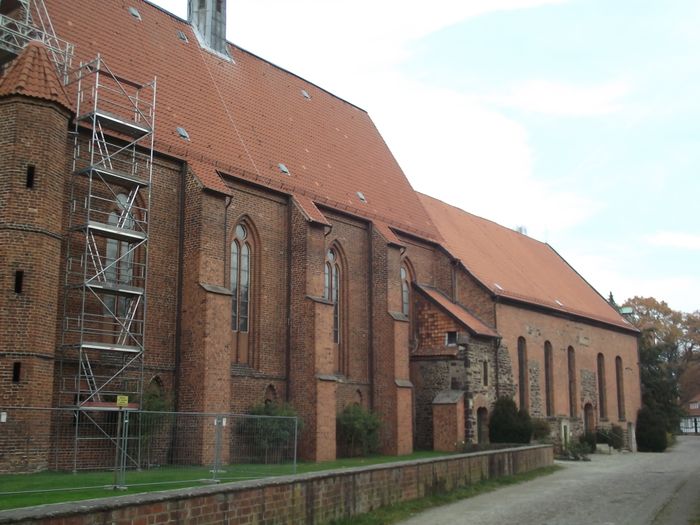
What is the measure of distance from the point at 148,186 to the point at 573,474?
49.5ft

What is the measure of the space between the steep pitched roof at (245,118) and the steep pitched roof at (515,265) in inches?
121

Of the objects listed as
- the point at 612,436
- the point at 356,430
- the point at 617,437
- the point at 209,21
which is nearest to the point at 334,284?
the point at 356,430

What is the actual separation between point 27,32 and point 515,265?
2740 cm

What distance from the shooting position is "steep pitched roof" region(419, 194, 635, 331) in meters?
35.6

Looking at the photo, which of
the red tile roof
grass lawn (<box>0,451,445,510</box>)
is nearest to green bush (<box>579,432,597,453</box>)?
the red tile roof

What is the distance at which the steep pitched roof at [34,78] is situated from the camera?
17906 mm

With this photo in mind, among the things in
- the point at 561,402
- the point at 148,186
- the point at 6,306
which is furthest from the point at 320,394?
the point at 561,402

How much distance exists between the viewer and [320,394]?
2366 centimetres

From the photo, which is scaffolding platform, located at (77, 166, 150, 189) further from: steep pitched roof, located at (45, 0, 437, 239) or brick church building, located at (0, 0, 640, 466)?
steep pitched roof, located at (45, 0, 437, 239)

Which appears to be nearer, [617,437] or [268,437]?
[268,437]

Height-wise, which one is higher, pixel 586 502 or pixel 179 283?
pixel 179 283

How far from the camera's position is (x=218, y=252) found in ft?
70.3

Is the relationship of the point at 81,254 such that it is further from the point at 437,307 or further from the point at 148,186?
the point at 437,307

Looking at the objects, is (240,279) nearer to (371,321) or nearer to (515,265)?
(371,321)
